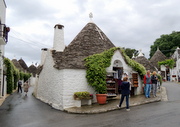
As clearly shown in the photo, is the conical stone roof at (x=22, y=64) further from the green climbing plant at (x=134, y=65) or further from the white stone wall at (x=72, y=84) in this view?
the green climbing plant at (x=134, y=65)

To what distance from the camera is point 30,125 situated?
6.97 m

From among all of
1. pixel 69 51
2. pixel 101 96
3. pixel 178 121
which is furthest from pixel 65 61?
pixel 178 121

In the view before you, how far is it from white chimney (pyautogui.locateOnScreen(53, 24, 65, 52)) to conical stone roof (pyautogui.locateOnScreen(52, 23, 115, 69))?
21.4 inches

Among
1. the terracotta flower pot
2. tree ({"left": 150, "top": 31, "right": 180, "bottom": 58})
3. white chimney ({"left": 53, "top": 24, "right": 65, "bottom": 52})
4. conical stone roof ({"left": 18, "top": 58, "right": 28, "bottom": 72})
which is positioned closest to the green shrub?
the terracotta flower pot

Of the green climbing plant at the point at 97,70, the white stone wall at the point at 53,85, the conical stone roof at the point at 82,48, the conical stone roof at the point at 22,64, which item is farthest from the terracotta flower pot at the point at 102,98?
the conical stone roof at the point at 22,64

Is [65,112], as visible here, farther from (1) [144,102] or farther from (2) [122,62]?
(2) [122,62]

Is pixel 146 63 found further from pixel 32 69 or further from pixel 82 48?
pixel 32 69

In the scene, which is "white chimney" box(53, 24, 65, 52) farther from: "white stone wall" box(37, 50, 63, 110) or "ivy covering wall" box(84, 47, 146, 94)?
"ivy covering wall" box(84, 47, 146, 94)

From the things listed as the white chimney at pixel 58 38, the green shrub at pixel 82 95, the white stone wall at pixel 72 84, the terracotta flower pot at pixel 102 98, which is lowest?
the terracotta flower pot at pixel 102 98

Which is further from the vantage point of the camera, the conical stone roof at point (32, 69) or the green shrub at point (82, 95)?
the conical stone roof at point (32, 69)

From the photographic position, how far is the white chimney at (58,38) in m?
12.6

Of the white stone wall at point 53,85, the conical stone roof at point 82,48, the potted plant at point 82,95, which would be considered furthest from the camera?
the conical stone roof at point 82,48

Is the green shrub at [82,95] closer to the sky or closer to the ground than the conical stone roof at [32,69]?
closer to the ground

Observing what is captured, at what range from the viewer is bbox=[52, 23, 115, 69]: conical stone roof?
10859 millimetres
